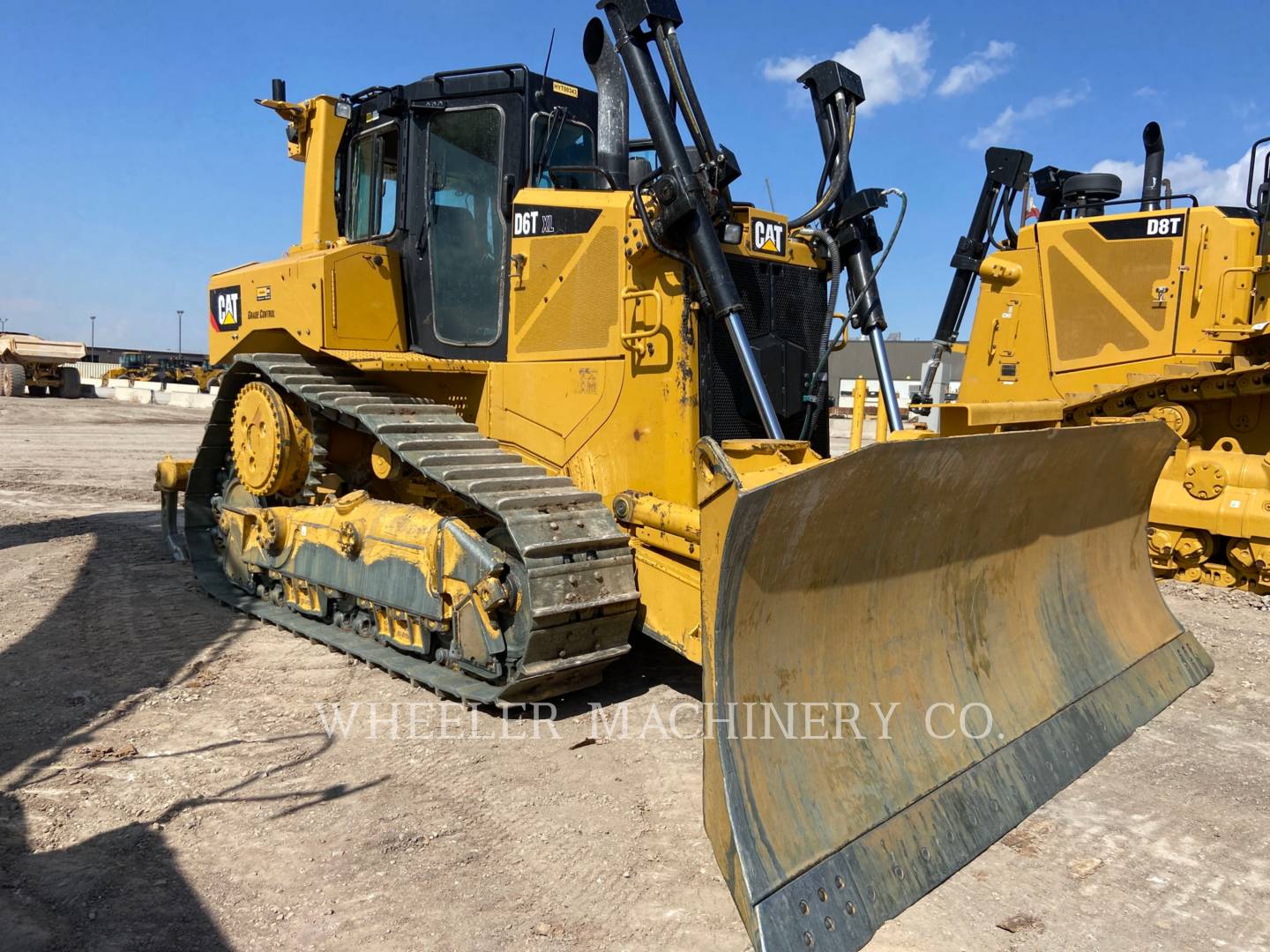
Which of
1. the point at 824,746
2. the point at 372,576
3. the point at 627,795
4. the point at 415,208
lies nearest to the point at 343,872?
the point at 627,795

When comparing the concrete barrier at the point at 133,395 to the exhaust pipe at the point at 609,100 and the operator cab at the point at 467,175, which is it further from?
the exhaust pipe at the point at 609,100

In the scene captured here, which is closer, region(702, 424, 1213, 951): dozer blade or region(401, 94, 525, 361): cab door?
region(702, 424, 1213, 951): dozer blade

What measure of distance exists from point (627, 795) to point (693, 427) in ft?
5.76

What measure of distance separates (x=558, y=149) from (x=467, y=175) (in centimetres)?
56

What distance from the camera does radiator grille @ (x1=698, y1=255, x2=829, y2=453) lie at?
4.76 metres

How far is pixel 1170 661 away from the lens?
536 centimetres

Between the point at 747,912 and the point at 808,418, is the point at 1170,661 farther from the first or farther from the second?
the point at 747,912

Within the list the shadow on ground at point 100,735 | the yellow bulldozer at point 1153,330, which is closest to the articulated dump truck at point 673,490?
the shadow on ground at point 100,735

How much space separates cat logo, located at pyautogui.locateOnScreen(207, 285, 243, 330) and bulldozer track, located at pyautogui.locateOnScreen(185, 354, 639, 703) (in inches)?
27.0

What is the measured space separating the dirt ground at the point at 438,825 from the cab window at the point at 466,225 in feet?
7.03

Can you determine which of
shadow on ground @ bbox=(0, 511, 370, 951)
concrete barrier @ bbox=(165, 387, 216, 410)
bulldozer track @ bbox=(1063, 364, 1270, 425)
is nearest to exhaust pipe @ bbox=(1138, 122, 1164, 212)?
bulldozer track @ bbox=(1063, 364, 1270, 425)

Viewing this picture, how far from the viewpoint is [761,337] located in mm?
5086

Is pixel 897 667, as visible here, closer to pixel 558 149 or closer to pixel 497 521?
pixel 497 521

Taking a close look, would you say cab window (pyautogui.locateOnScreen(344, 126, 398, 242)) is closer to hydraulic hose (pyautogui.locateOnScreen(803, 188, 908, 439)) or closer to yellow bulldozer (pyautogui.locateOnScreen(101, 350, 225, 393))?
hydraulic hose (pyautogui.locateOnScreen(803, 188, 908, 439))
